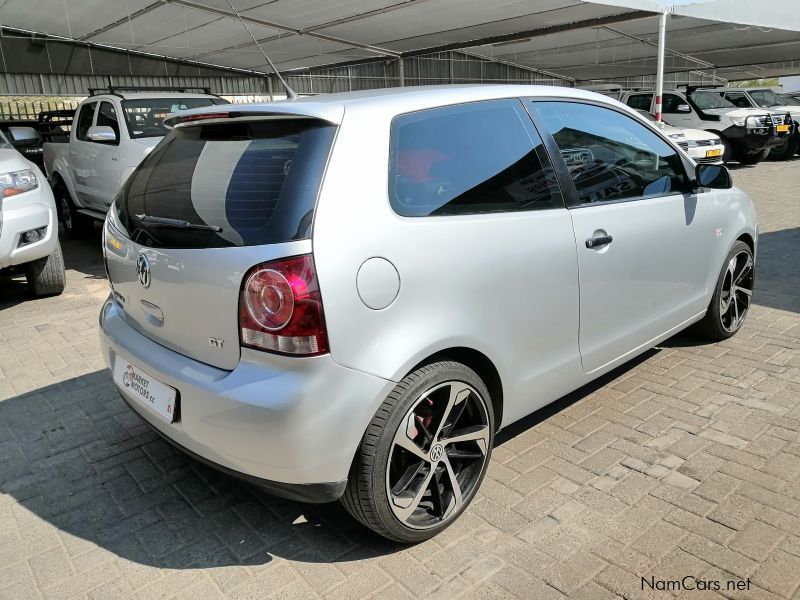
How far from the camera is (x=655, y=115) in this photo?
46.7 feet

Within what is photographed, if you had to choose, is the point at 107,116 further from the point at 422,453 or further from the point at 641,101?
the point at 641,101

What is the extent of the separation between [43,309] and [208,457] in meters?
4.25

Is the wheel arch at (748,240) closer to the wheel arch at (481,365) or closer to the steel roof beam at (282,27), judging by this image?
the wheel arch at (481,365)

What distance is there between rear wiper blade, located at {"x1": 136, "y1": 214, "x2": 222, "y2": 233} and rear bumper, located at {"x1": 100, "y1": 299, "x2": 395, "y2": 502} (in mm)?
486

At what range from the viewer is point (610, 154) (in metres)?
3.30

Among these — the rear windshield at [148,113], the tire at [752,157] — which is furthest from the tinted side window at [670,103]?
the rear windshield at [148,113]

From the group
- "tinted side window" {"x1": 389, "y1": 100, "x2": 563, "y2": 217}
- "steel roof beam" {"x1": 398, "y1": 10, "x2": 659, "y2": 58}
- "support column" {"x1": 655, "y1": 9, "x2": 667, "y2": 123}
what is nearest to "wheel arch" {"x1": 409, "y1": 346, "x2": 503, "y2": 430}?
"tinted side window" {"x1": 389, "y1": 100, "x2": 563, "y2": 217}

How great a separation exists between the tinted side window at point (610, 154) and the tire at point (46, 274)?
16.0ft

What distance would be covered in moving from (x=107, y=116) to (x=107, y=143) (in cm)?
46

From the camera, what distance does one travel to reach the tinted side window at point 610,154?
302cm

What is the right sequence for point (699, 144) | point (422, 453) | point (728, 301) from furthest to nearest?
1. point (699, 144)
2. point (728, 301)
3. point (422, 453)

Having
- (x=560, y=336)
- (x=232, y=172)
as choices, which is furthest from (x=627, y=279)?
(x=232, y=172)

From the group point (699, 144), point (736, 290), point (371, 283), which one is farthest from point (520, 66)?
point (371, 283)

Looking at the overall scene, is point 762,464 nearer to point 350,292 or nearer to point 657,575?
point 657,575
